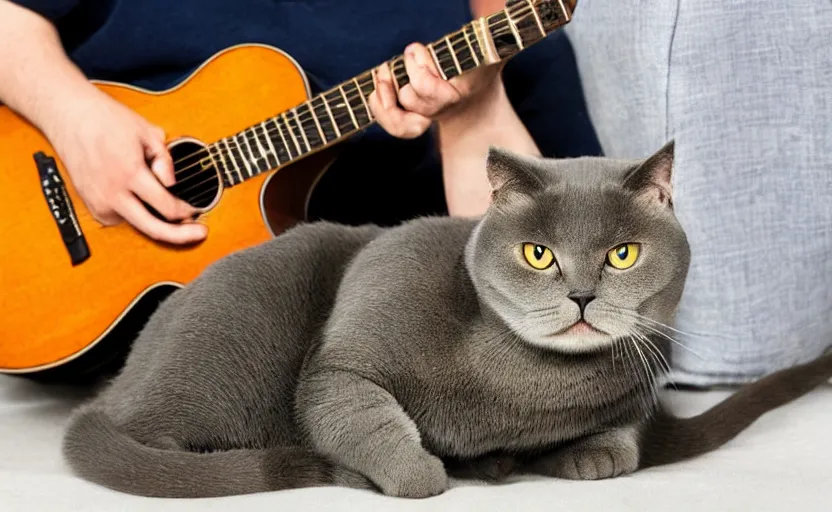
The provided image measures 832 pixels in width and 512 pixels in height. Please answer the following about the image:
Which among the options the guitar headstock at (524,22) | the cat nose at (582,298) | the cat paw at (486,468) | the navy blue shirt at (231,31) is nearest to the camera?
the cat nose at (582,298)

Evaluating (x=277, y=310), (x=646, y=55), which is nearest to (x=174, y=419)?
(x=277, y=310)

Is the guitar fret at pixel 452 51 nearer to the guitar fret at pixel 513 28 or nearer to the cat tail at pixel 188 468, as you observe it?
the guitar fret at pixel 513 28

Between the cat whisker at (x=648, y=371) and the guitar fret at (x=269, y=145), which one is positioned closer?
the cat whisker at (x=648, y=371)

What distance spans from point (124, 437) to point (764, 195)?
0.82m

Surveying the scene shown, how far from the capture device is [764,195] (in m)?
1.12

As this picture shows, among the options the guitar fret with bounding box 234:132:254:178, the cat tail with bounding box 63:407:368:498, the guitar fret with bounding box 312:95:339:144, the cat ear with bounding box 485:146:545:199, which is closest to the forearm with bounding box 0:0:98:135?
the guitar fret with bounding box 234:132:254:178

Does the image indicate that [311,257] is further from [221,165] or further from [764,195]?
[764,195]

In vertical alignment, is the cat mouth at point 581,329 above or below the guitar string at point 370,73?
below

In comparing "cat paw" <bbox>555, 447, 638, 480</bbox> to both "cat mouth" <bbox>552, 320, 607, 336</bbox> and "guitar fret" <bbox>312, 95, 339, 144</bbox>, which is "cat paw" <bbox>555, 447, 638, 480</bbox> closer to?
"cat mouth" <bbox>552, 320, 607, 336</bbox>

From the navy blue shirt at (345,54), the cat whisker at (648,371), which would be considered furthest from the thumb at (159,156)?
the cat whisker at (648,371)

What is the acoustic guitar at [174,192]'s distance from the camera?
1138 millimetres

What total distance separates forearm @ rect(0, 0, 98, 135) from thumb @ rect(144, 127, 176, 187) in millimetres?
120

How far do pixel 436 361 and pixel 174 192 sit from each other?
1.85ft

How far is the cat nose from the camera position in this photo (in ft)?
2.51
